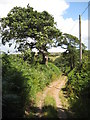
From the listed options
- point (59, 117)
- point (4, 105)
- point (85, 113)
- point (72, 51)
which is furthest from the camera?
point (72, 51)

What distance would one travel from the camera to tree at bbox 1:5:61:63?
Result: 1168 inches

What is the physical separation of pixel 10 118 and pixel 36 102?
5.35 m

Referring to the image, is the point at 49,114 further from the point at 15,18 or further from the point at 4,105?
the point at 15,18

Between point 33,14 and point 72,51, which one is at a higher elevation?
point 33,14

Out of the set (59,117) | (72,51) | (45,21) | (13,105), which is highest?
(45,21)

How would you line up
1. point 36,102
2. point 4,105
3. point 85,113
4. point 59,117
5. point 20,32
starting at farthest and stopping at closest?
point 20,32 → point 36,102 → point 59,117 → point 85,113 → point 4,105

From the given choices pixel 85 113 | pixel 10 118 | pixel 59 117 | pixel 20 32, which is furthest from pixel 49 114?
pixel 20 32

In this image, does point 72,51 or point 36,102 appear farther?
point 72,51

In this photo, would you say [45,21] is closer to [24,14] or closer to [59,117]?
[24,14]

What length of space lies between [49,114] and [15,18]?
22.2 metres

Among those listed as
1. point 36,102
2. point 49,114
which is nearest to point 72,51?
point 36,102

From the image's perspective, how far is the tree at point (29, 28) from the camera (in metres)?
29.7

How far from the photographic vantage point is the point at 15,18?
98.7ft

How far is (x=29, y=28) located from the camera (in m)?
30.2
